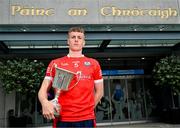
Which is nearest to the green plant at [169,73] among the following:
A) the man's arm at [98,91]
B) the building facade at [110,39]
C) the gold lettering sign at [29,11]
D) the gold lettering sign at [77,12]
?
the building facade at [110,39]

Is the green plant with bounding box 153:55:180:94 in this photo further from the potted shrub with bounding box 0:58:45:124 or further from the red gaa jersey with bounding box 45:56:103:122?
the red gaa jersey with bounding box 45:56:103:122

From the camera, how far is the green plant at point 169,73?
11.2 metres

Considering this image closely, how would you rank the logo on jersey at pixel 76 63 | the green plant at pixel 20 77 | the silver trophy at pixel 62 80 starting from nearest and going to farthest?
the silver trophy at pixel 62 80, the logo on jersey at pixel 76 63, the green plant at pixel 20 77

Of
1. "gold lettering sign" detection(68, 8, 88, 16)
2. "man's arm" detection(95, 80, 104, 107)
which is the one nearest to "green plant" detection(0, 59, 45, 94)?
"gold lettering sign" detection(68, 8, 88, 16)

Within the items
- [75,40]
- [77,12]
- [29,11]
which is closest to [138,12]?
[77,12]

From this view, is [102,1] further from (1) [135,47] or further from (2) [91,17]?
(1) [135,47]

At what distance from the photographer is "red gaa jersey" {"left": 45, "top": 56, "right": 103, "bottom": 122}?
2.09 m

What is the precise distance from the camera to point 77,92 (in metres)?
2.10

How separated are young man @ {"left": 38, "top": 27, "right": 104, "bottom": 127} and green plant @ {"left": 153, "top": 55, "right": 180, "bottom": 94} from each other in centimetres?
963

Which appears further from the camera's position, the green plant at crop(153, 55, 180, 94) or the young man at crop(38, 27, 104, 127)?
the green plant at crop(153, 55, 180, 94)

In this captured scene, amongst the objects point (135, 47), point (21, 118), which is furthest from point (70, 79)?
point (135, 47)

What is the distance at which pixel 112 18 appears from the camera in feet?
39.0

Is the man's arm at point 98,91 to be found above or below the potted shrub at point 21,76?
below

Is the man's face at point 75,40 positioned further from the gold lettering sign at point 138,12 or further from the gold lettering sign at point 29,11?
the gold lettering sign at point 138,12
